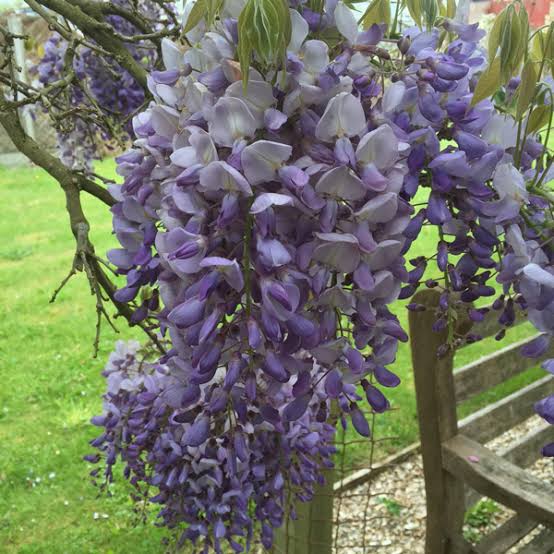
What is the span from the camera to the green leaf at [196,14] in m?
0.47

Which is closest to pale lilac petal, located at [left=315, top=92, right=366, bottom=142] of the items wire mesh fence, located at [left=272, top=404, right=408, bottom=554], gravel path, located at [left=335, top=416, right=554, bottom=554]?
wire mesh fence, located at [left=272, top=404, right=408, bottom=554]

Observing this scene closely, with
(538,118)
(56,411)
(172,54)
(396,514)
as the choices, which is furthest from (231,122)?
(56,411)

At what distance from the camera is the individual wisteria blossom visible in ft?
1.42

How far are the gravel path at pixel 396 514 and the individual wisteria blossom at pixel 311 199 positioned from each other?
1.92 m

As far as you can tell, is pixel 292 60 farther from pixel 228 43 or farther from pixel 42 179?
pixel 42 179

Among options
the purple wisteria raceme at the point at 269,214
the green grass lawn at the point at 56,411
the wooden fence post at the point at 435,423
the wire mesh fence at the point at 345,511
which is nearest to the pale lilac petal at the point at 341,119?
the purple wisteria raceme at the point at 269,214

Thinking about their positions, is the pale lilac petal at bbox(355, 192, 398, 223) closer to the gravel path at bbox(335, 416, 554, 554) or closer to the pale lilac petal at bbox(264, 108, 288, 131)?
the pale lilac petal at bbox(264, 108, 288, 131)

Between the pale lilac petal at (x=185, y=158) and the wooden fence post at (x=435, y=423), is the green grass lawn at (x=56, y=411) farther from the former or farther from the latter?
the pale lilac petal at (x=185, y=158)

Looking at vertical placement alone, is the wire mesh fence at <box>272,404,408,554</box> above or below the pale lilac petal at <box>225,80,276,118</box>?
below

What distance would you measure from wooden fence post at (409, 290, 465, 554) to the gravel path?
64 cm

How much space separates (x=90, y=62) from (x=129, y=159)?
36.8 inches

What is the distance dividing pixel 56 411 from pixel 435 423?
204cm

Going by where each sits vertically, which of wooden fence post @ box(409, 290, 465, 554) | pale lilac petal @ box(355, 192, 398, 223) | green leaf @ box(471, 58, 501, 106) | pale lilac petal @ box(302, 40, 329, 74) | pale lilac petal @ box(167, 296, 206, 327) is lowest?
wooden fence post @ box(409, 290, 465, 554)

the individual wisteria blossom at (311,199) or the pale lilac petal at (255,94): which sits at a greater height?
the pale lilac petal at (255,94)
